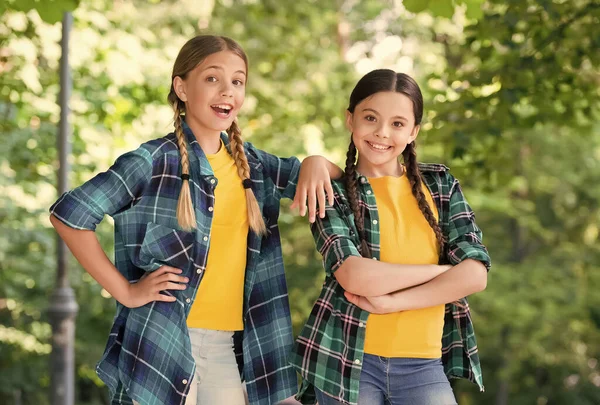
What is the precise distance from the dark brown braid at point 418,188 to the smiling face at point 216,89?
21.8 inches

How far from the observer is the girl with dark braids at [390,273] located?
8.05 ft

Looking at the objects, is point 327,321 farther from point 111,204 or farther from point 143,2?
point 143,2

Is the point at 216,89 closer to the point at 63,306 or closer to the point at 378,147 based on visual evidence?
the point at 378,147

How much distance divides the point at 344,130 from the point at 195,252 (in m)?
9.53

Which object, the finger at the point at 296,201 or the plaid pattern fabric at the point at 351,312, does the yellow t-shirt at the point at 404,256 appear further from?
the finger at the point at 296,201

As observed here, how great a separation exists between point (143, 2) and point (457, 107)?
20.0ft

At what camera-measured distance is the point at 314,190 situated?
2.57 m

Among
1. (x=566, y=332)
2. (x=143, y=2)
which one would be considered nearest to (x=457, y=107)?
(x=143, y=2)

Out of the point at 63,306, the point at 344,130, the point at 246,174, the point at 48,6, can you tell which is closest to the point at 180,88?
the point at 246,174

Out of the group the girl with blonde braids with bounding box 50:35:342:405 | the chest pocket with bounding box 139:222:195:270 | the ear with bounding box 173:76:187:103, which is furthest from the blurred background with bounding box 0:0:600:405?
the chest pocket with bounding box 139:222:195:270

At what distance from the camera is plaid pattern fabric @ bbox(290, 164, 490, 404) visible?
8.09 feet

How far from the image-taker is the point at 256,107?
11.3m

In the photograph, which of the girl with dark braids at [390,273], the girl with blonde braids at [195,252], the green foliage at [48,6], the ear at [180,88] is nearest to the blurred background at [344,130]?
the green foliage at [48,6]

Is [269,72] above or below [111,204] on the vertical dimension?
above
